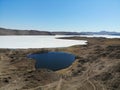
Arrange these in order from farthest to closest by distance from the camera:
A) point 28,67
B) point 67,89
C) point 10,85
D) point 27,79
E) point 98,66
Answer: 1. point 28,67
2. point 98,66
3. point 27,79
4. point 10,85
5. point 67,89

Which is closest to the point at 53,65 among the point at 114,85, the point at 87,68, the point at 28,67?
the point at 28,67

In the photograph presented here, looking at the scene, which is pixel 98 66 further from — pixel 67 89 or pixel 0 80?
pixel 0 80

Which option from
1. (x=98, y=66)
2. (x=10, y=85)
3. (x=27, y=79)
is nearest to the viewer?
(x=10, y=85)

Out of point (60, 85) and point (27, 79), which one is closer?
point (60, 85)

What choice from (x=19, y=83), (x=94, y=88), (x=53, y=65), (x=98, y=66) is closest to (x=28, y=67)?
(x=53, y=65)

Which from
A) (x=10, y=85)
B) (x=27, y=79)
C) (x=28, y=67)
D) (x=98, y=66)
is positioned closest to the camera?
(x=10, y=85)

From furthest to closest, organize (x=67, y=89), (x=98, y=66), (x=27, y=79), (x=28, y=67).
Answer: (x=28, y=67), (x=98, y=66), (x=27, y=79), (x=67, y=89)

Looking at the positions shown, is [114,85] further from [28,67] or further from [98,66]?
[28,67]

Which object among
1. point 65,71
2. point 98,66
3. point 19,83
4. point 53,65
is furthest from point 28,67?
point 98,66

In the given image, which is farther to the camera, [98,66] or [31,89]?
[98,66]
